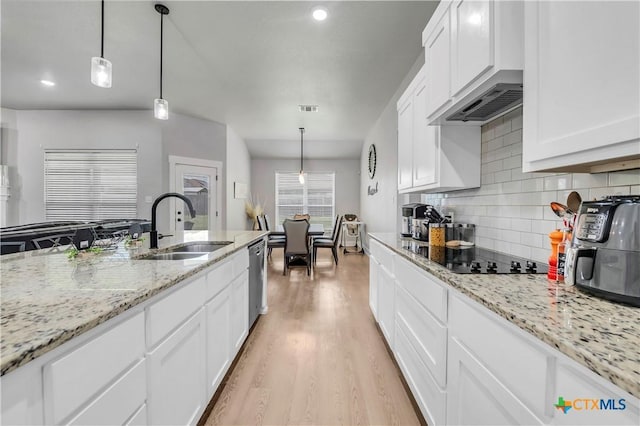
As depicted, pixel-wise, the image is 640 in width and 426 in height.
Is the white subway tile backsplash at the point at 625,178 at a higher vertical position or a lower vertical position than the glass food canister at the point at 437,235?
higher

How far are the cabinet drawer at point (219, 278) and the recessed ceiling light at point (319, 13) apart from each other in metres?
2.16

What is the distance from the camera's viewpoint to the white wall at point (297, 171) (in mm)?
8023

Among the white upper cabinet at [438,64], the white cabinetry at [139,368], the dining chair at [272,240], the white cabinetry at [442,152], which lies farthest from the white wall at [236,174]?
the white upper cabinet at [438,64]

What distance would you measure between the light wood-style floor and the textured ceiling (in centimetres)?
277

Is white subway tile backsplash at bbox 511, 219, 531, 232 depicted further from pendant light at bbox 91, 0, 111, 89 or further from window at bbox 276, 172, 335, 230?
window at bbox 276, 172, 335, 230

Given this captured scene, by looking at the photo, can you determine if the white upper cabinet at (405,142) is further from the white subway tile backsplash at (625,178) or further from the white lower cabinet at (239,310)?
the white lower cabinet at (239,310)

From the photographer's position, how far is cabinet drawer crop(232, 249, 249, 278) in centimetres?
192

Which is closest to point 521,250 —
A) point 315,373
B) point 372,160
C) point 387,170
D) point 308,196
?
point 315,373

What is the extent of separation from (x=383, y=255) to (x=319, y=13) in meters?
2.11

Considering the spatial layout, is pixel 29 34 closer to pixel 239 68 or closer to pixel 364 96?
pixel 239 68

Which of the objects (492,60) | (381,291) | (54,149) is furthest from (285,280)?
(54,149)

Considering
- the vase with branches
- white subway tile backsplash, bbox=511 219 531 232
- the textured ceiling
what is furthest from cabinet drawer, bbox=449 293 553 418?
the vase with branches

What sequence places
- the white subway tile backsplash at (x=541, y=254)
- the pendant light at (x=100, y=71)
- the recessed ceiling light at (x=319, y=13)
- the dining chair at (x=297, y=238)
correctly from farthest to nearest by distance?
the dining chair at (x=297, y=238)
the recessed ceiling light at (x=319, y=13)
the pendant light at (x=100, y=71)
the white subway tile backsplash at (x=541, y=254)

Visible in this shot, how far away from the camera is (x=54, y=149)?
5.09 metres
